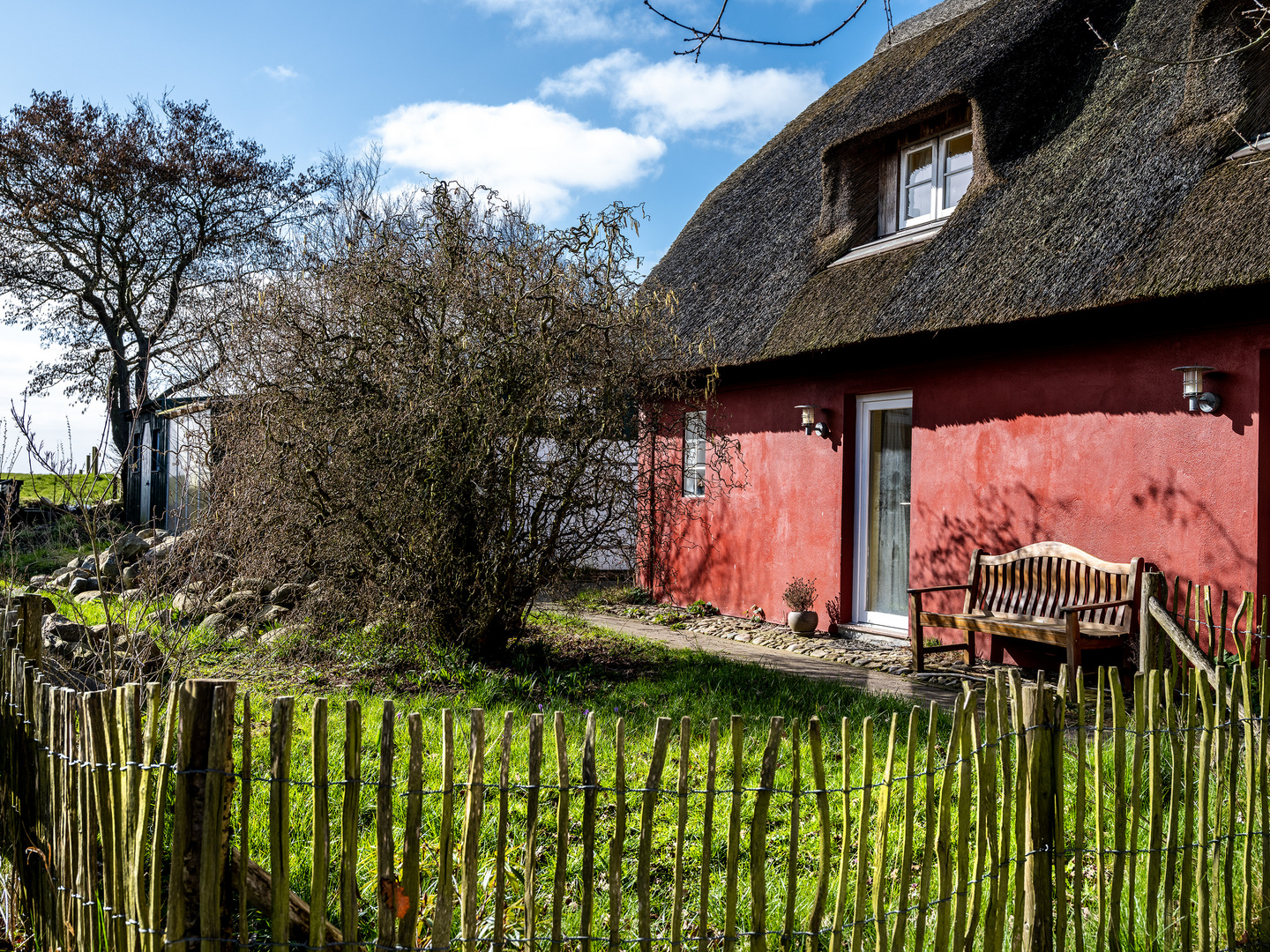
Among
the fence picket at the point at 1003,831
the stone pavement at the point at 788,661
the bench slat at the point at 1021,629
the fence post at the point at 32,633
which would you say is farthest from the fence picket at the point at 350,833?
the bench slat at the point at 1021,629

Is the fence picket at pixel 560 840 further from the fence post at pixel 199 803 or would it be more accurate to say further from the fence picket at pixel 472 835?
the fence post at pixel 199 803

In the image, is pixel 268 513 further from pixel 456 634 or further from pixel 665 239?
pixel 665 239

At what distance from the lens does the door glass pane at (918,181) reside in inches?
332

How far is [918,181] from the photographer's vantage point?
8547mm

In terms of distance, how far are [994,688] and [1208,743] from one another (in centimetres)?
86

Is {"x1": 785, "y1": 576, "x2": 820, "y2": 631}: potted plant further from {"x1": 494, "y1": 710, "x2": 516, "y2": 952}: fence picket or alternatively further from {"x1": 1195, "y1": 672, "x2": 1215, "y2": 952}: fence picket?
{"x1": 494, "y1": 710, "x2": 516, "y2": 952}: fence picket

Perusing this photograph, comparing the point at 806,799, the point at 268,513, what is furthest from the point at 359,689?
the point at 806,799

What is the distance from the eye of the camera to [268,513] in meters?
5.65

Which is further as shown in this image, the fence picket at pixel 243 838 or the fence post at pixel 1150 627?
the fence post at pixel 1150 627

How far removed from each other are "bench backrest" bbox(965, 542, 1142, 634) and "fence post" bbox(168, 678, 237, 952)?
548 cm

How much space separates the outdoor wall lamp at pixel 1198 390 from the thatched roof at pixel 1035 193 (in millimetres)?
541

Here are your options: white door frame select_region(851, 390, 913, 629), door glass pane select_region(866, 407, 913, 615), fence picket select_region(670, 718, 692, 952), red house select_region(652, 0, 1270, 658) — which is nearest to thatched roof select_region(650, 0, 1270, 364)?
red house select_region(652, 0, 1270, 658)

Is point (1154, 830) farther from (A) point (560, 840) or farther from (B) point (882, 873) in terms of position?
(A) point (560, 840)

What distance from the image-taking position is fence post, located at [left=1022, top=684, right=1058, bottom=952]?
229 cm
